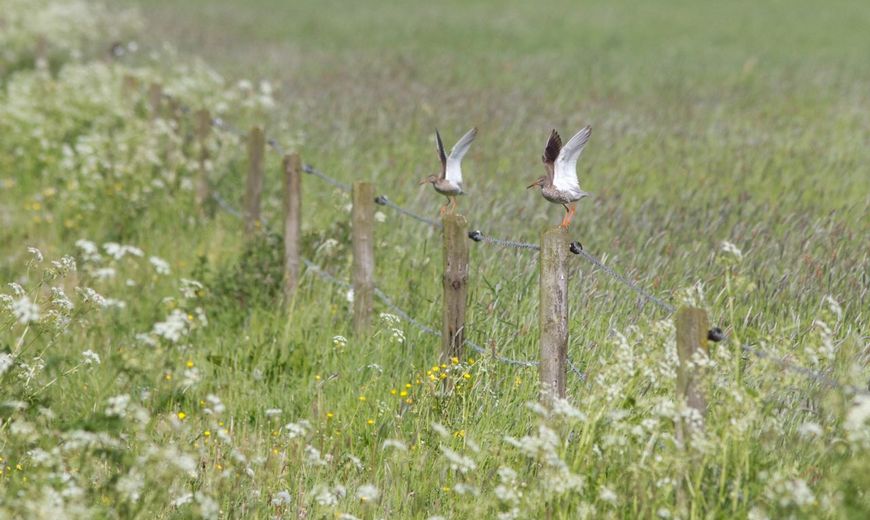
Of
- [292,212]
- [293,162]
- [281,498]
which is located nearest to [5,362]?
[281,498]

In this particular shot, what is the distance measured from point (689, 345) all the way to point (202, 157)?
723cm

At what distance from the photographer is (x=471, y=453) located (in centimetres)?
525

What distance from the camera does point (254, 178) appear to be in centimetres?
933

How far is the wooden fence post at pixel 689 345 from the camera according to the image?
4.28m

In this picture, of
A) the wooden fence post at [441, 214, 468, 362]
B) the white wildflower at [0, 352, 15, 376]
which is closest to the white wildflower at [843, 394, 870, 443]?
the wooden fence post at [441, 214, 468, 362]

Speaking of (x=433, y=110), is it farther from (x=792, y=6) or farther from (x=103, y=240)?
(x=792, y=6)

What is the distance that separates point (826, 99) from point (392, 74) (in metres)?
6.54

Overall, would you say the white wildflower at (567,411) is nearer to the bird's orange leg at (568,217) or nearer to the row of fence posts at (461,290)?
the row of fence posts at (461,290)

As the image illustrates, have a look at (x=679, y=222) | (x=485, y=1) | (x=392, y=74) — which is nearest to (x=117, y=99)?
(x=392, y=74)

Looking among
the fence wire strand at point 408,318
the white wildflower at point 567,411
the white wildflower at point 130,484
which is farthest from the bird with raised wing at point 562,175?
the white wildflower at point 130,484

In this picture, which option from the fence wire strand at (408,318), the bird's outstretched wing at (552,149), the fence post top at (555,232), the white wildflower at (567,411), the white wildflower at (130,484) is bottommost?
the fence wire strand at (408,318)

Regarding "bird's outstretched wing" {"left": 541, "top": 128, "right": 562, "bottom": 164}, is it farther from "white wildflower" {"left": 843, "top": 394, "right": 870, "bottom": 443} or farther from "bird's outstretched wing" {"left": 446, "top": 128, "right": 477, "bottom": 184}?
"white wildflower" {"left": 843, "top": 394, "right": 870, "bottom": 443}

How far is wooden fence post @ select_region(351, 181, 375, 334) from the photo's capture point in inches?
275

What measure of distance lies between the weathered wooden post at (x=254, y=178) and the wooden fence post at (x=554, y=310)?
14.7ft
